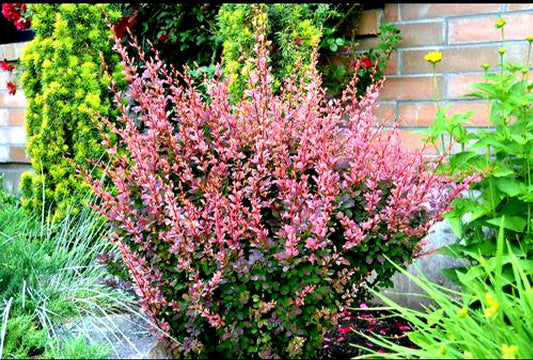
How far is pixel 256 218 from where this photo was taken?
1.76 meters

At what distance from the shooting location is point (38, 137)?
10.4 feet

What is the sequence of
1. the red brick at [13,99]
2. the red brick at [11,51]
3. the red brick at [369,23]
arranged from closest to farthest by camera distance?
the red brick at [369,23]
the red brick at [11,51]
the red brick at [13,99]

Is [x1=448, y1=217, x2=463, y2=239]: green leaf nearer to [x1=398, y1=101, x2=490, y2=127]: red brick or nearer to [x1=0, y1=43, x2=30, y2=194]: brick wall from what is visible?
[x1=398, y1=101, x2=490, y2=127]: red brick

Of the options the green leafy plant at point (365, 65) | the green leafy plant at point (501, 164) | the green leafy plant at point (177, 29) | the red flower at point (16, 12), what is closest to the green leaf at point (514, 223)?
the green leafy plant at point (501, 164)

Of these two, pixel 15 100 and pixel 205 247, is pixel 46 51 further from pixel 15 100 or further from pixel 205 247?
pixel 205 247

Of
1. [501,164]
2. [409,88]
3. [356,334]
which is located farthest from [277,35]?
[356,334]

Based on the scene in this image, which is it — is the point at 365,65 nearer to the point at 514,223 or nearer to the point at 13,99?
the point at 514,223

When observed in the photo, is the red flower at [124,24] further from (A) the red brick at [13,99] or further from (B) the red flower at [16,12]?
(A) the red brick at [13,99]

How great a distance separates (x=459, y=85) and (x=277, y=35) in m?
1.03

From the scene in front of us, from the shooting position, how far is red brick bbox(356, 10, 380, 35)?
324cm

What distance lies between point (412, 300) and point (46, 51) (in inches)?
95.3

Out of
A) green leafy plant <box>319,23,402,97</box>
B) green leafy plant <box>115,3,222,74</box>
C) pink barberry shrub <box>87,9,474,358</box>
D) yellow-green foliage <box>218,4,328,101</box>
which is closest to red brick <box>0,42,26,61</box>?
green leafy plant <box>115,3,222,74</box>

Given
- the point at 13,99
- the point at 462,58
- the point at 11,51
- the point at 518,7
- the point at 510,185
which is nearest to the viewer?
the point at 510,185

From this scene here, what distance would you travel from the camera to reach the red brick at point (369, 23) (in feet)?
10.6
